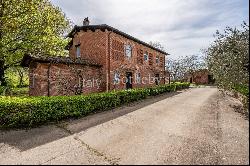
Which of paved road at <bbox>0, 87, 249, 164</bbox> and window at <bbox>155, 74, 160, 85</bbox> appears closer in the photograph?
paved road at <bbox>0, 87, 249, 164</bbox>

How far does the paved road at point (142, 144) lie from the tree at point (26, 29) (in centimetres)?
1438

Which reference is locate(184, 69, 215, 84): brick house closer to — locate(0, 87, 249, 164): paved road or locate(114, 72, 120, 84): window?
locate(114, 72, 120, 84): window

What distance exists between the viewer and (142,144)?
8430 millimetres

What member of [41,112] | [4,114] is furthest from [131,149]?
[4,114]

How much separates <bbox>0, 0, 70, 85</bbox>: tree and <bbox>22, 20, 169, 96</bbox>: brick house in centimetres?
275

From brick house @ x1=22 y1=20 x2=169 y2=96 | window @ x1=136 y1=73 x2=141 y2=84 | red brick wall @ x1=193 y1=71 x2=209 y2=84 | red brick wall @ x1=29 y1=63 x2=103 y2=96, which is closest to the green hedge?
red brick wall @ x1=29 y1=63 x2=103 y2=96

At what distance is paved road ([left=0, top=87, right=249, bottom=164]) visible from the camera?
7176mm

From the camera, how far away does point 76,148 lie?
828 centimetres

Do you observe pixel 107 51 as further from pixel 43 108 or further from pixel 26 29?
pixel 43 108

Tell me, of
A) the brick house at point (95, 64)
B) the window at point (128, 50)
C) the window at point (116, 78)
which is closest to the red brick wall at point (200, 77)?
the brick house at point (95, 64)

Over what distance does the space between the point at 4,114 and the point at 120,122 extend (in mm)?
5427

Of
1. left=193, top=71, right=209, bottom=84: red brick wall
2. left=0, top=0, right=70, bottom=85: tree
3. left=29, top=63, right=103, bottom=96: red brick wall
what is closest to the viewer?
left=29, top=63, right=103, bottom=96: red brick wall

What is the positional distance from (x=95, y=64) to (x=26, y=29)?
8.11m

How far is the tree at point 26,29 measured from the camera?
73.3 ft
